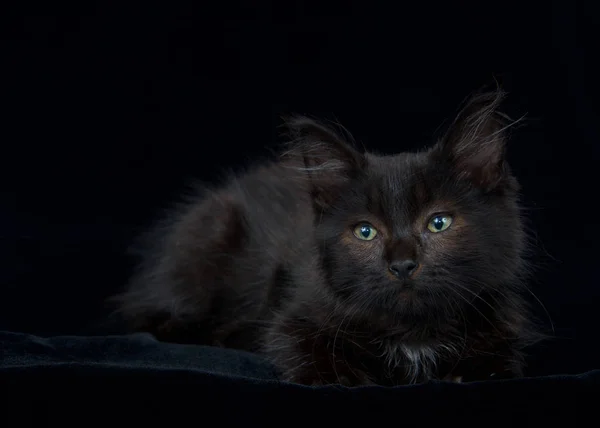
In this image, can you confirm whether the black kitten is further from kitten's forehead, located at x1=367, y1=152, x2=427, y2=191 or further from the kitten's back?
the kitten's back

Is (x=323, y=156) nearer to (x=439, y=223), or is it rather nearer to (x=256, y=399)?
(x=439, y=223)

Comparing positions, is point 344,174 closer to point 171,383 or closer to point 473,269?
point 473,269

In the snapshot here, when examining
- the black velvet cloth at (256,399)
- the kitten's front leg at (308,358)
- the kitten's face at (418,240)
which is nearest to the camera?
the black velvet cloth at (256,399)

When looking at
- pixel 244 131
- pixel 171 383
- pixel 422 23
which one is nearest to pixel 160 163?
pixel 244 131

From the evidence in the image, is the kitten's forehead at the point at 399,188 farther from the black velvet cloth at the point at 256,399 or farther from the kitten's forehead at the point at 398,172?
the black velvet cloth at the point at 256,399

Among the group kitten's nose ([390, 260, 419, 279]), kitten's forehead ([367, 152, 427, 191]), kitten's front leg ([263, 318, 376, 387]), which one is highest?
kitten's forehead ([367, 152, 427, 191])

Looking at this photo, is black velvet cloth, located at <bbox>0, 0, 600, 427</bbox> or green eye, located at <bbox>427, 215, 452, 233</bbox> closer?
green eye, located at <bbox>427, 215, 452, 233</bbox>

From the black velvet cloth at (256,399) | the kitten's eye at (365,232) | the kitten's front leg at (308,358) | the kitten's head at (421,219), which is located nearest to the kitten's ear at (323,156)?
the kitten's head at (421,219)

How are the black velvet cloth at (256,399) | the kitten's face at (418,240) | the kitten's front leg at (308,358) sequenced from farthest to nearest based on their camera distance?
1. the kitten's front leg at (308,358)
2. the kitten's face at (418,240)
3. the black velvet cloth at (256,399)

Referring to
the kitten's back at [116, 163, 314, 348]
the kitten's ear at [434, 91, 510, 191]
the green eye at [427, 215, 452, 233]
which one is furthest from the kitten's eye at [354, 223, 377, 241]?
the kitten's back at [116, 163, 314, 348]
